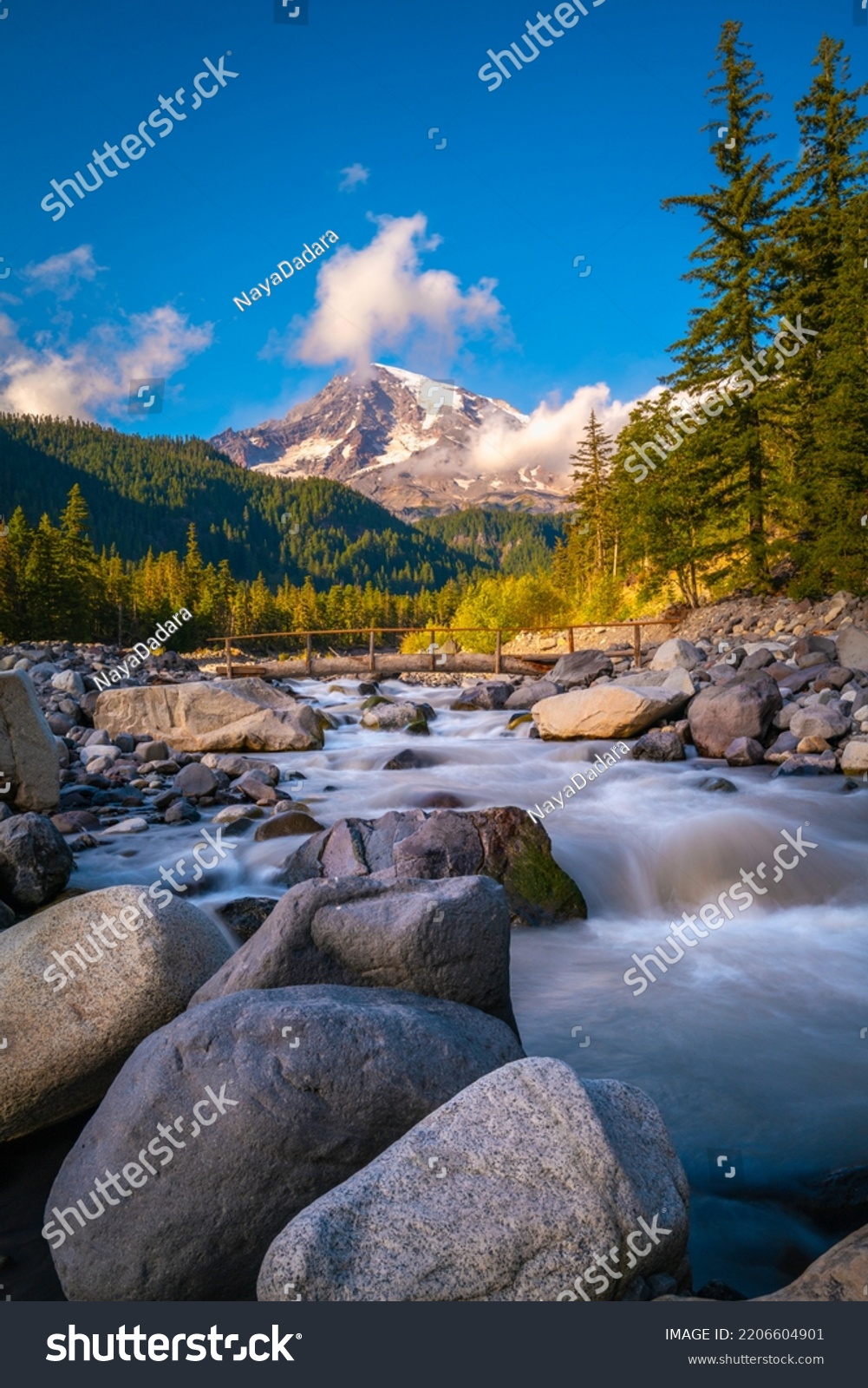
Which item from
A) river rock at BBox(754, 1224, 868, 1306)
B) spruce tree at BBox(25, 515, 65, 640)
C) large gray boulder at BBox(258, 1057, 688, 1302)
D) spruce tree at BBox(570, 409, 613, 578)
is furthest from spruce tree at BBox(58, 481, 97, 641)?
river rock at BBox(754, 1224, 868, 1306)

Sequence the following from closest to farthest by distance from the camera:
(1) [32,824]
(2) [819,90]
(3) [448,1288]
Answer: (3) [448,1288]
(1) [32,824]
(2) [819,90]

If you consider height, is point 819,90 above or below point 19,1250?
above

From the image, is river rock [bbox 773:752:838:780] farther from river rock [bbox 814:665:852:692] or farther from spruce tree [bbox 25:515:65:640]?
spruce tree [bbox 25:515:65:640]

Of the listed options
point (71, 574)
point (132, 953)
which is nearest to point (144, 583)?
point (71, 574)

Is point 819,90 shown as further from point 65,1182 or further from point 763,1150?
point 65,1182

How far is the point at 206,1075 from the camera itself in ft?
10.1

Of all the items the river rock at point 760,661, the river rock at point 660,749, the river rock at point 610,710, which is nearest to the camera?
the river rock at point 660,749

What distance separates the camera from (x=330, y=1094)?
10.0 ft

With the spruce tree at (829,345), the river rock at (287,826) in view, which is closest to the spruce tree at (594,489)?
the spruce tree at (829,345)

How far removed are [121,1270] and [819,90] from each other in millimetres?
36815

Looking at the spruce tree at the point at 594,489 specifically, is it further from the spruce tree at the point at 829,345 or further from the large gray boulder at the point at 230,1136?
the large gray boulder at the point at 230,1136

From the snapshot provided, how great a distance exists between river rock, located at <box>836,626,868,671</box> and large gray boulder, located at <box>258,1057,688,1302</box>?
14696 millimetres

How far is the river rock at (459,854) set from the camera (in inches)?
268

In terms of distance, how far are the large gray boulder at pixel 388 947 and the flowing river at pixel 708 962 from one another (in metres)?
1.60
